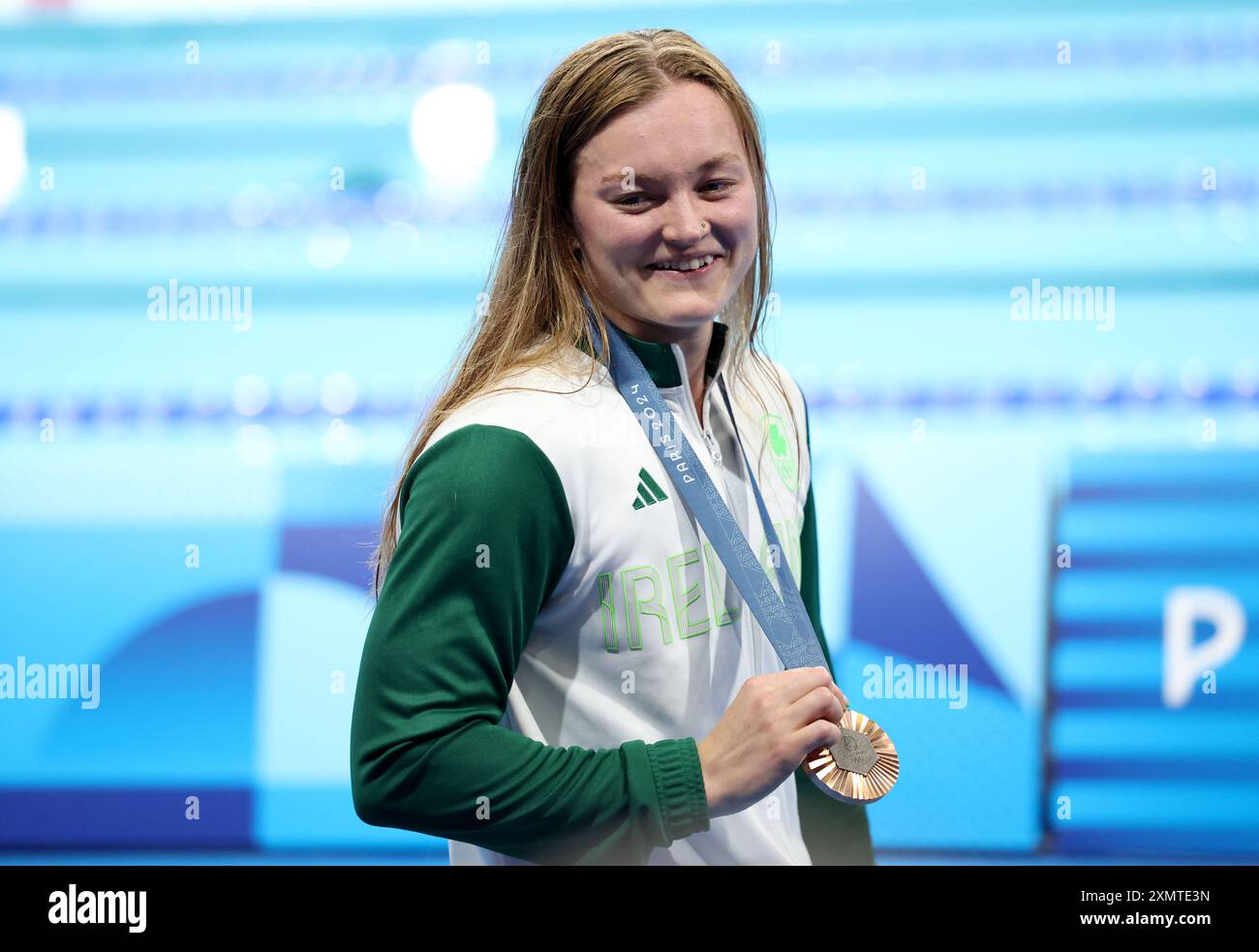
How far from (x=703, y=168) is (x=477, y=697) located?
0.62 m

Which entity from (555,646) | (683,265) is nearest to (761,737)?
(555,646)

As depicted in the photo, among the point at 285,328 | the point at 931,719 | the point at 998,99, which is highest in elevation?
the point at 998,99

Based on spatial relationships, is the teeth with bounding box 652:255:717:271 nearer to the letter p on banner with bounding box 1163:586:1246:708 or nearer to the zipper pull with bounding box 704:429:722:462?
the zipper pull with bounding box 704:429:722:462

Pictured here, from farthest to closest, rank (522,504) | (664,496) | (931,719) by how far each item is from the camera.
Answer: (931,719) → (664,496) → (522,504)

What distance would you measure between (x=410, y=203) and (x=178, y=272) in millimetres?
586

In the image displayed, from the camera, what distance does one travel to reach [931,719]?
2.82 m

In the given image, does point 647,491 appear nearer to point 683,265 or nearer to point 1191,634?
point 683,265

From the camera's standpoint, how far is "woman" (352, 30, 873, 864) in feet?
3.77

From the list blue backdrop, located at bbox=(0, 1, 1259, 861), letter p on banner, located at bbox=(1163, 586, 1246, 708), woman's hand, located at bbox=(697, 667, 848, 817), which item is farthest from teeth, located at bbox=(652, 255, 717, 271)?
letter p on banner, located at bbox=(1163, 586, 1246, 708)

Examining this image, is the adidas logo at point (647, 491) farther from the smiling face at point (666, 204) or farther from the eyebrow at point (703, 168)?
the eyebrow at point (703, 168)

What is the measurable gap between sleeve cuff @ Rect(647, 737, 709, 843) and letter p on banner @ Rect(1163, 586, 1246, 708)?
203 centimetres
